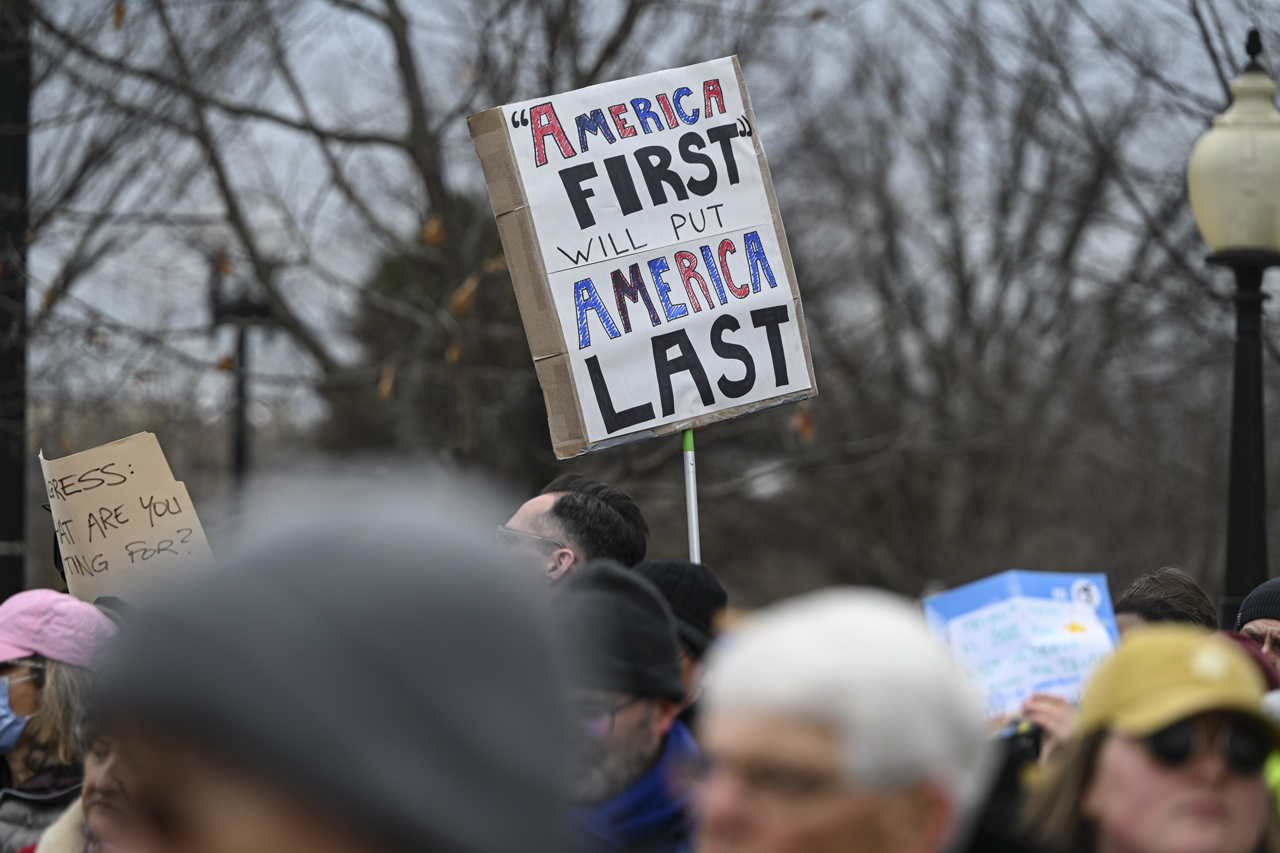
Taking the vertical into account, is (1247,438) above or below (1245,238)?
below

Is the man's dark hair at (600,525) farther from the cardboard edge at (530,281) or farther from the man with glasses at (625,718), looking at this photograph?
the man with glasses at (625,718)

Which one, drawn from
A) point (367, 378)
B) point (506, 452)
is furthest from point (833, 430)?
point (367, 378)

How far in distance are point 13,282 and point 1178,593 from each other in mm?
7636

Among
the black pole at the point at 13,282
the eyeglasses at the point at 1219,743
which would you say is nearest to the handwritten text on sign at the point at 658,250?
the eyeglasses at the point at 1219,743

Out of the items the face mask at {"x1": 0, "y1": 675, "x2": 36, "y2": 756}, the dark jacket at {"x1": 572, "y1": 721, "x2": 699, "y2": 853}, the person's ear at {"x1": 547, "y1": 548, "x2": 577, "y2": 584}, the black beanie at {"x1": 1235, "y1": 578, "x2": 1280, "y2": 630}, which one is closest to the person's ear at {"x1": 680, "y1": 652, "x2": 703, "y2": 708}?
the dark jacket at {"x1": 572, "y1": 721, "x2": 699, "y2": 853}

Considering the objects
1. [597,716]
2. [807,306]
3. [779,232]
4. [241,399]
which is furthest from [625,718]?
[807,306]

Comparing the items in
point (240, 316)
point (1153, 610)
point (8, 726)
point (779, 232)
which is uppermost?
point (240, 316)

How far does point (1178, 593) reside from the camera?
A: 13.6 ft

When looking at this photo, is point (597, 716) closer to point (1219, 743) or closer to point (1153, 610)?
point (1219, 743)

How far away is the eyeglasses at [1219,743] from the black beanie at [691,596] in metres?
1.28

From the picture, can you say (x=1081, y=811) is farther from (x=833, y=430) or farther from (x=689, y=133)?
(x=833, y=430)

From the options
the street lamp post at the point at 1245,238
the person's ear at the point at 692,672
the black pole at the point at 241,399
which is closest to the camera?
the person's ear at the point at 692,672

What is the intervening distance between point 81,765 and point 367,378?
7.43 meters

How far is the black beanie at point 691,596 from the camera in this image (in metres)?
3.18
